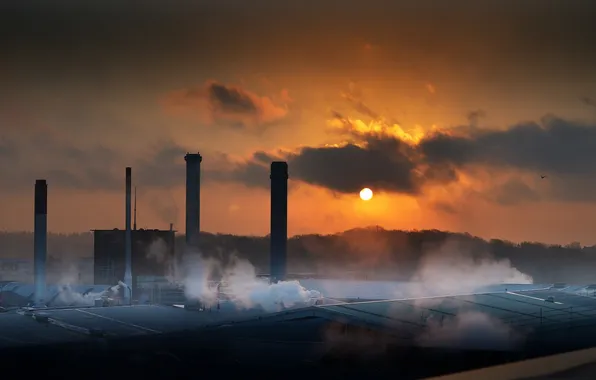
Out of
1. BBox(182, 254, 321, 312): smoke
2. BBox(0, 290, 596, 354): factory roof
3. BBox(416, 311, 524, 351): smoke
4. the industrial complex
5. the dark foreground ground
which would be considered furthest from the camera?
BBox(182, 254, 321, 312): smoke

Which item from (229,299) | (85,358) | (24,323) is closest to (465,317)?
(85,358)

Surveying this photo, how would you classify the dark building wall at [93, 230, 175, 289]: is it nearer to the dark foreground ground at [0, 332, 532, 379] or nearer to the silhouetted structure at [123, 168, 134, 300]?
the silhouetted structure at [123, 168, 134, 300]

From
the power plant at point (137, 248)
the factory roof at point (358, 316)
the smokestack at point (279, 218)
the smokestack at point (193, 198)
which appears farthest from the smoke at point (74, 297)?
the smokestack at point (279, 218)

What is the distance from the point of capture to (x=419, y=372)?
1617 inches

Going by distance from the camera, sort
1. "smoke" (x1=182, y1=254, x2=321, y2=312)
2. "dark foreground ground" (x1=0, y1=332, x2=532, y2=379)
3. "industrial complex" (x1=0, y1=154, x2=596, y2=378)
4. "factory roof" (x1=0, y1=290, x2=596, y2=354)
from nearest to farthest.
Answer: "dark foreground ground" (x1=0, y1=332, x2=532, y2=379) → "industrial complex" (x1=0, y1=154, x2=596, y2=378) → "factory roof" (x1=0, y1=290, x2=596, y2=354) → "smoke" (x1=182, y1=254, x2=321, y2=312)

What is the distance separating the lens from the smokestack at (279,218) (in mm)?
116312

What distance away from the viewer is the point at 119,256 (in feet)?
435

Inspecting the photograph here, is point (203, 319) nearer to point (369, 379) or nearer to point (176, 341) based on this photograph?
point (176, 341)

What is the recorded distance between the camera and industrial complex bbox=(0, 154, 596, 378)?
46375 mm

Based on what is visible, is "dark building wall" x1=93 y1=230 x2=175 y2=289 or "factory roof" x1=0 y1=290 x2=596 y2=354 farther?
"dark building wall" x1=93 y1=230 x2=175 y2=289

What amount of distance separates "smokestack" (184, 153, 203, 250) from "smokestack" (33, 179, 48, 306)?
1770 cm

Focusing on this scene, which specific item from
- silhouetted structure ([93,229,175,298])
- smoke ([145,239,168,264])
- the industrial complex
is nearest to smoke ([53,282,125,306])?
the industrial complex

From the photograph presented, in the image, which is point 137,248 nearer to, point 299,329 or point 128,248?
point 128,248

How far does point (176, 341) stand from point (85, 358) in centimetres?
486
